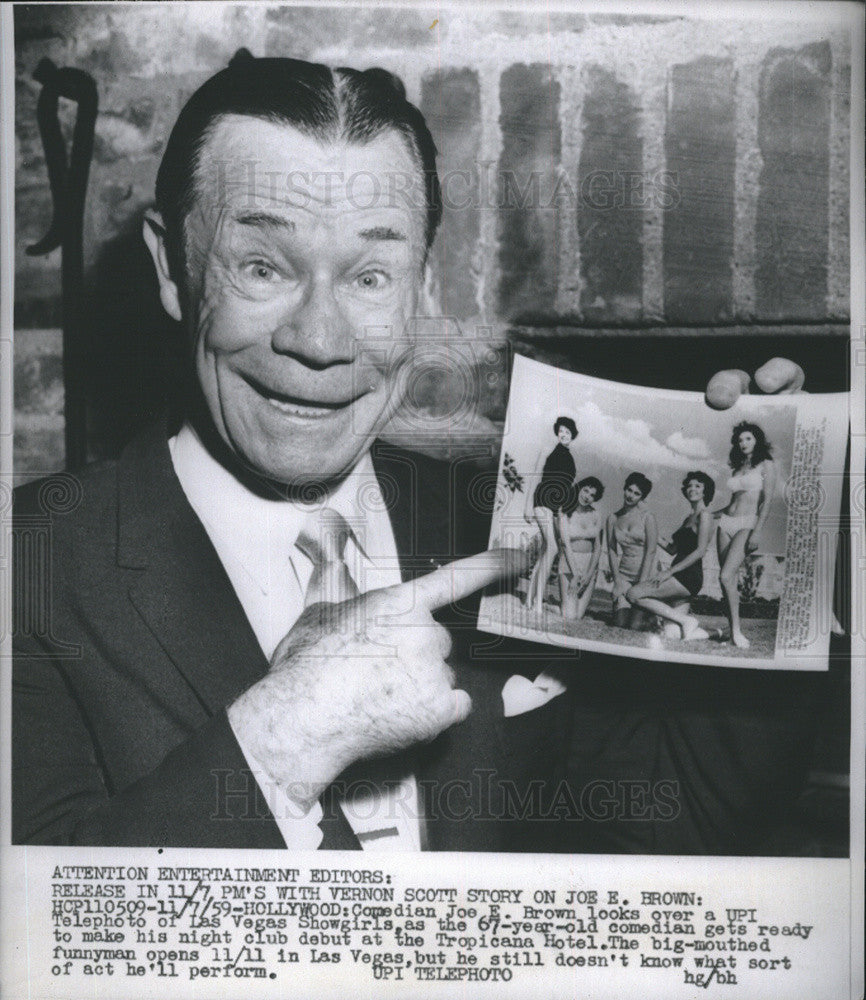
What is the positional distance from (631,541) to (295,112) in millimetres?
1395

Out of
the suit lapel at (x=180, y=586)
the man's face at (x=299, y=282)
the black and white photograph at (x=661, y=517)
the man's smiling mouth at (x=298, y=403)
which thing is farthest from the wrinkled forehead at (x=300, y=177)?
the suit lapel at (x=180, y=586)

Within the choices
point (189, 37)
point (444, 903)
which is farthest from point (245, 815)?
point (189, 37)

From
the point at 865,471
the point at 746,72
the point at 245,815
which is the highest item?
the point at 746,72

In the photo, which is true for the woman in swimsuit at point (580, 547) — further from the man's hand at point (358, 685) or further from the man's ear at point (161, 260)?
the man's ear at point (161, 260)

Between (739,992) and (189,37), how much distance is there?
283 centimetres

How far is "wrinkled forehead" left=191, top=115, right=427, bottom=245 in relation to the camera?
A: 8.84 ft

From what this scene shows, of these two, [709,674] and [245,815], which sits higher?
[709,674]

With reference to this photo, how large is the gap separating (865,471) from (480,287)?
3.64 feet

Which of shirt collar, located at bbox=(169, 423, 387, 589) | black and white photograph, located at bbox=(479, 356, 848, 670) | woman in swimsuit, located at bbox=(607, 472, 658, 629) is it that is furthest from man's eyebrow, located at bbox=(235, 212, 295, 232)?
woman in swimsuit, located at bbox=(607, 472, 658, 629)

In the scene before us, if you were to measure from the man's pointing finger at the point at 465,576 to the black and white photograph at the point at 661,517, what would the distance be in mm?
28

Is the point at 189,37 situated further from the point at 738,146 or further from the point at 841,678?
the point at 841,678

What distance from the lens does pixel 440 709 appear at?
8.91ft

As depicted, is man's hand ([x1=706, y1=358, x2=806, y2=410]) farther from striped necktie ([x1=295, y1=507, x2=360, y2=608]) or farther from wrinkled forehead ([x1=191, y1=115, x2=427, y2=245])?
striped necktie ([x1=295, y1=507, x2=360, y2=608])

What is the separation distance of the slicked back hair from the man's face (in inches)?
1.1
